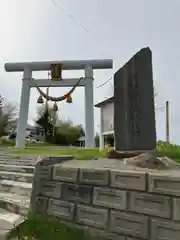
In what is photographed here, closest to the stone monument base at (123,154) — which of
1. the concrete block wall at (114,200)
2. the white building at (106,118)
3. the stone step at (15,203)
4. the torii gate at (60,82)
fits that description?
the concrete block wall at (114,200)

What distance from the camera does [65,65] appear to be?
53.5 ft

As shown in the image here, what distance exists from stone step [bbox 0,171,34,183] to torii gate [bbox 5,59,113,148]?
8.18 meters

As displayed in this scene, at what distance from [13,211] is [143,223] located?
260 centimetres

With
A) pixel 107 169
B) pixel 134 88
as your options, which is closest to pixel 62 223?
pixel 107 169

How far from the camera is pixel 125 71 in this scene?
5.27 m

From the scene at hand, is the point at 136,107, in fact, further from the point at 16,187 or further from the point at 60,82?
the point at 60,82

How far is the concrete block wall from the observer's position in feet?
10.4

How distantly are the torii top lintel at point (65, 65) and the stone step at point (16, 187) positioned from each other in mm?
10318

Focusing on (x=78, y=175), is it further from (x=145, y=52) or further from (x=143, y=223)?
(x=145, y=52)

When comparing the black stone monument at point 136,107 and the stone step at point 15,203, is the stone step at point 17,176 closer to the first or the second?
the stone step at point 15,203

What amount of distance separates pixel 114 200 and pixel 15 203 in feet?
7.44

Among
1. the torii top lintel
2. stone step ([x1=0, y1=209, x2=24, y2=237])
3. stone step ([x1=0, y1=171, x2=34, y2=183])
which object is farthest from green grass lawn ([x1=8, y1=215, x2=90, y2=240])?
the torii top lintel

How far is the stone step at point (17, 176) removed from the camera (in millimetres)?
6840

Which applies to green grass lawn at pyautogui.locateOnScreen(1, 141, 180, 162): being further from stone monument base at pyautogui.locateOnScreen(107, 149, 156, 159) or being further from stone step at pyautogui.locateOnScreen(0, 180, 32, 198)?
stone step at pyautogui.locateOnScreen(0, 180, 32, 198)
